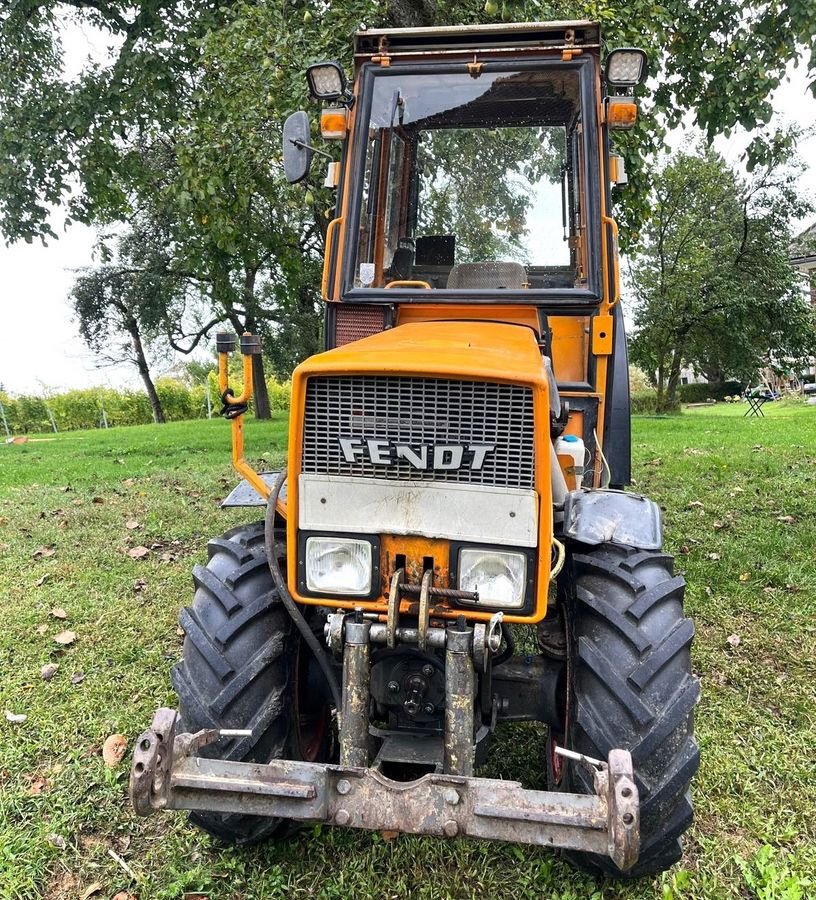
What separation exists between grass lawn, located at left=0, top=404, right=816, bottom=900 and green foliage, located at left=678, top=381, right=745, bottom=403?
30139mm

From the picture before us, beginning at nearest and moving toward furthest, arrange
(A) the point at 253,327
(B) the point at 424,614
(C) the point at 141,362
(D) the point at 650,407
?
(B) the point at 424,614, (A) the point at 253,327, (C) the point at 141,362, (D) the point at 650,407

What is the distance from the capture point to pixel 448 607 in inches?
89.3

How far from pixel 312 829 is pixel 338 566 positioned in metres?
1.08

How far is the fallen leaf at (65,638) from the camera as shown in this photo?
164 inches

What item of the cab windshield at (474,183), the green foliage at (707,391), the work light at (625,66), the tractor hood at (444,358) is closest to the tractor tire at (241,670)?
the tractor hood at (444,358)

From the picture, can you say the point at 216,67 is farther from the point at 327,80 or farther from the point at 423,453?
the point at 423,453

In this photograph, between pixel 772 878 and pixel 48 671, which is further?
pixel 48 671

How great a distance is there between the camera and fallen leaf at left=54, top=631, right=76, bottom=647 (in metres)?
4.16

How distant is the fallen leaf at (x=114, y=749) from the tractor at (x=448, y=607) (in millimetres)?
843

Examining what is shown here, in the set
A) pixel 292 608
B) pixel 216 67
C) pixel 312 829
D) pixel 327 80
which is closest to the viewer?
pixel 292 608

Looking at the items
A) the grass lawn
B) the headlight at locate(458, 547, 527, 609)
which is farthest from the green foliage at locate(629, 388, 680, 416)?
the headlight at locate(458, 547, 527, 609)

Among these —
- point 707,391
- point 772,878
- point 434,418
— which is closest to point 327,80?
point 434,418

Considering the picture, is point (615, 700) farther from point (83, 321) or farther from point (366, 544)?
point (83, 321)

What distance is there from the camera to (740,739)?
128 inches
